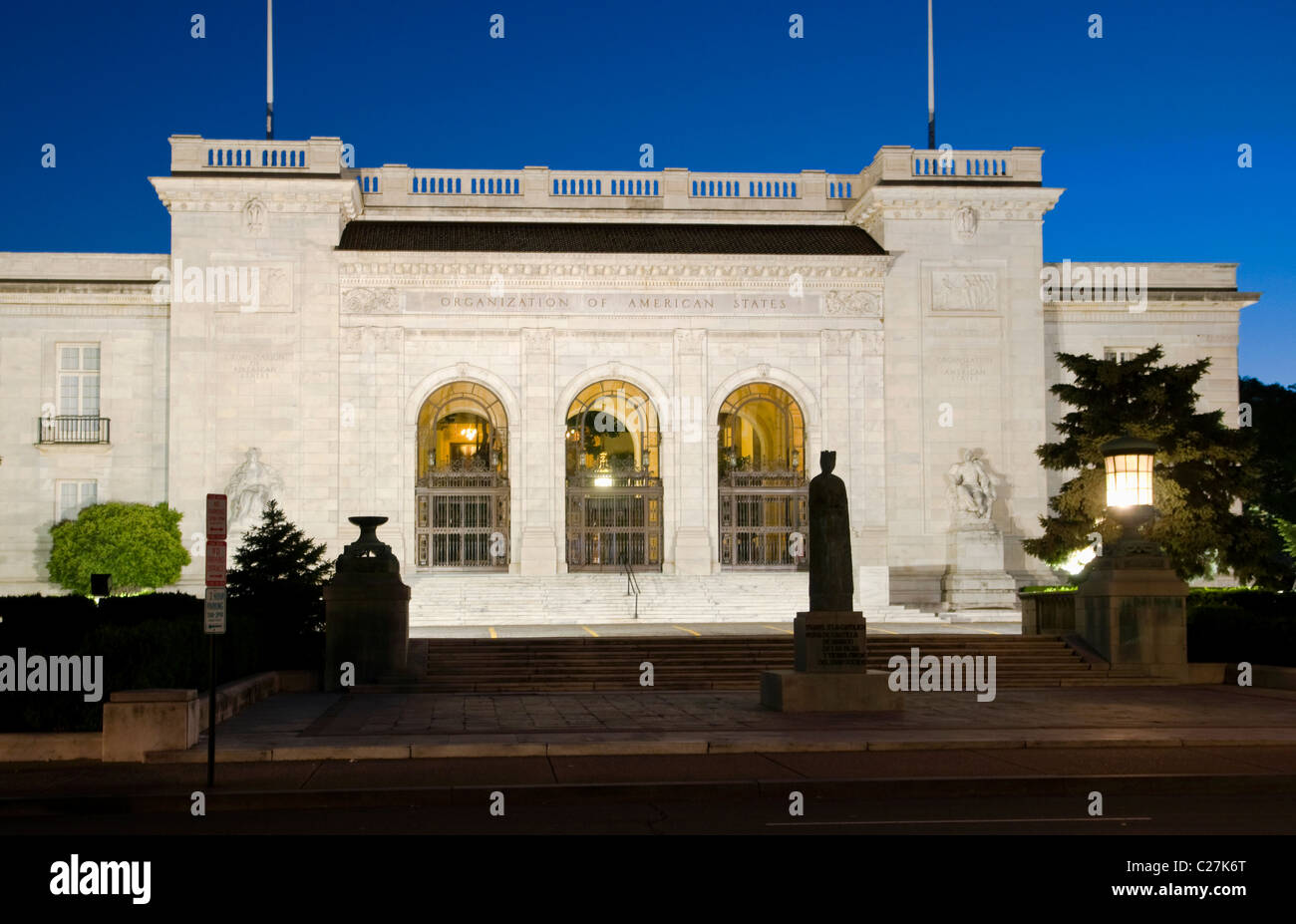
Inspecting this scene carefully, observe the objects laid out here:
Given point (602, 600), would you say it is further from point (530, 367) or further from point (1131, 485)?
point (1131, 485)

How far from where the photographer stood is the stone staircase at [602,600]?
133 feet

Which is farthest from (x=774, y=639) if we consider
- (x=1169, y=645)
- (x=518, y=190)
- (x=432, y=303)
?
(x=518, y=190)

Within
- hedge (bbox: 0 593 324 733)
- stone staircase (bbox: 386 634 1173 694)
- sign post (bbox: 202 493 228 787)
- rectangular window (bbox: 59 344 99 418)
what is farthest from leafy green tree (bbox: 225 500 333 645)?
rectangular window (bbox: 59 344 99 418)

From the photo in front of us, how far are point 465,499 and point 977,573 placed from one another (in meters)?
17.3

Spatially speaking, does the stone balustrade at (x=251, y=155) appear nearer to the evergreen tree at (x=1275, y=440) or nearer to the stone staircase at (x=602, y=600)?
the stone staircase at (x=602, y=600)

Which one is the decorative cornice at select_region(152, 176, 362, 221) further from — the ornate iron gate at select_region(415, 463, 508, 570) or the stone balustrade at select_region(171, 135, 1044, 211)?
the ornate iron gate at select_region(415, 463, 508, 570)

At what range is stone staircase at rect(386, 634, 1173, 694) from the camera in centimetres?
2503

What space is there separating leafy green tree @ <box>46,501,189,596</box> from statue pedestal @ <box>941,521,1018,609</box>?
24981 mm

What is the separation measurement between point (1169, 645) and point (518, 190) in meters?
31.2

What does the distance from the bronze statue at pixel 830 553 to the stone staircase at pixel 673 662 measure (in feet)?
17.2

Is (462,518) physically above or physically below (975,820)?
above

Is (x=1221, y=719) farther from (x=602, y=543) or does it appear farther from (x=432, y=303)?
(x=432, y=303)

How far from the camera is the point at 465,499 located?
46312 mm

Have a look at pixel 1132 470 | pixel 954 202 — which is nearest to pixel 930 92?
pixel 954 202
